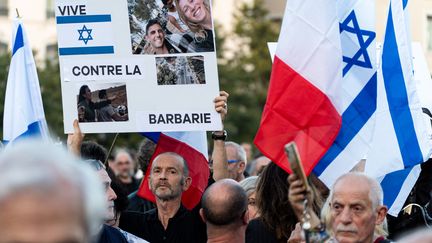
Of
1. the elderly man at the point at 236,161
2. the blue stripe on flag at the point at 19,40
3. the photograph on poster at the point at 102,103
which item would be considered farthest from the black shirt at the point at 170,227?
the elderly man at the point at 236,161

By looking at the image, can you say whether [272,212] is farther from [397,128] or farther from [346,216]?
[397,128]

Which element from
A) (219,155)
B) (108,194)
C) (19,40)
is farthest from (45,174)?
(19,40)

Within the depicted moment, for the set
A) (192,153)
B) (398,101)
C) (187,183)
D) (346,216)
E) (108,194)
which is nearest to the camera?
(346,216)

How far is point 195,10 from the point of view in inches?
244

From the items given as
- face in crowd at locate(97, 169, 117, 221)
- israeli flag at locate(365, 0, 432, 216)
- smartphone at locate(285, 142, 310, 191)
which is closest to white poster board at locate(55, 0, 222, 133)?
face in crowd at locate(97, 169, 117, 221)

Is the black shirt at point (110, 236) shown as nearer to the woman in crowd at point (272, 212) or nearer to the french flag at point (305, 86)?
the woman in crowd at point (272, 212)

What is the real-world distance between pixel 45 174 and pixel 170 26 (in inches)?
181

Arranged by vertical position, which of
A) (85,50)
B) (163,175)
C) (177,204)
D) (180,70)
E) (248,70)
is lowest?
(177,204)

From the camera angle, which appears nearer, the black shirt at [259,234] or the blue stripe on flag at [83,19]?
the black shirt at [259,234]

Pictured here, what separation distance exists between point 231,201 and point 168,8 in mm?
1531

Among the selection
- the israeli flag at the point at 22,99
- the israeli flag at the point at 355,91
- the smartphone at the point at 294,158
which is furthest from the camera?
the israeli flag at the point at 22,99

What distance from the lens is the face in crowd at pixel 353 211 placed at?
471 cm

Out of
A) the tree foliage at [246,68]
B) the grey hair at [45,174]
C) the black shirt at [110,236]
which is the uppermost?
the tree foliage at [246,68]

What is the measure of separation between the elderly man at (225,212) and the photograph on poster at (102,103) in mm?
1127
